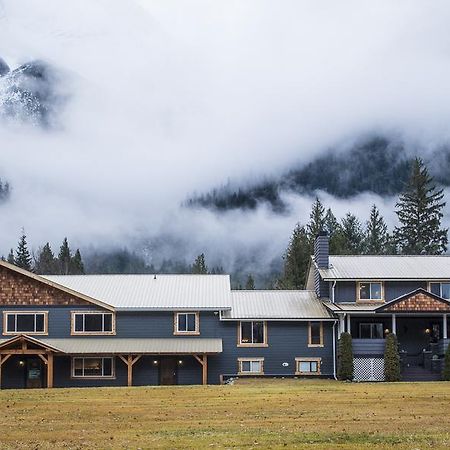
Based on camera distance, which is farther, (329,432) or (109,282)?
(109,282)

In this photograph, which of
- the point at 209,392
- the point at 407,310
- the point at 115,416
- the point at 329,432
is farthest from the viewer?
the point at 407,310

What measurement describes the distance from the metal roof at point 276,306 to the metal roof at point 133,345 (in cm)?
234

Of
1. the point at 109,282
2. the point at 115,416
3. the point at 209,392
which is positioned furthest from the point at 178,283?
the point at 115,416

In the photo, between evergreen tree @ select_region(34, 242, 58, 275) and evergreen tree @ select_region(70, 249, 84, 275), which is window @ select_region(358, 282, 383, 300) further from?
evergreen tree @ select_region(34, 242, 58, 275)

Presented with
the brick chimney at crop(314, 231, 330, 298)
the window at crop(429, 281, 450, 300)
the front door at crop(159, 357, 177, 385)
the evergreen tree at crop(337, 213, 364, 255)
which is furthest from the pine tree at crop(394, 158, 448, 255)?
the front door at crop(159, 357, 177, 385)

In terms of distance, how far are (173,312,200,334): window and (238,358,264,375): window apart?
3.20 metres

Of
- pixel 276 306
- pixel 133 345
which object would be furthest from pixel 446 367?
pixel 133 345

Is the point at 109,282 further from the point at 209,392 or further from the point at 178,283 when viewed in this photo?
the point at 209,392

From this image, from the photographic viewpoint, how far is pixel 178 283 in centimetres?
5194

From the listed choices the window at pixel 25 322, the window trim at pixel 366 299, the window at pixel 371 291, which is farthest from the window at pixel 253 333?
the window at pixel 25 322

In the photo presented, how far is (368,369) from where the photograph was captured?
150ft

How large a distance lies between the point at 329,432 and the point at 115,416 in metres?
7.56

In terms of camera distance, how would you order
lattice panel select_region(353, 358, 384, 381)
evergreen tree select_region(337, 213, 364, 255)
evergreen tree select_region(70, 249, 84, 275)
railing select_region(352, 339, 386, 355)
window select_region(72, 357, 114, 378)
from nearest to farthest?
1. lattice panel select_region(353, 358, 384, 381)
2. railing select_region(352, 339, 386, 355)
3. window select_region(72, 357, 114, 378)
4. evergreen tree select_region(337, 213, 364, 255)
5. evergreen tree select_region(70, 249, 84, 275)

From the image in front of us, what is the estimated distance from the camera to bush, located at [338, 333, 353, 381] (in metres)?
45.4
